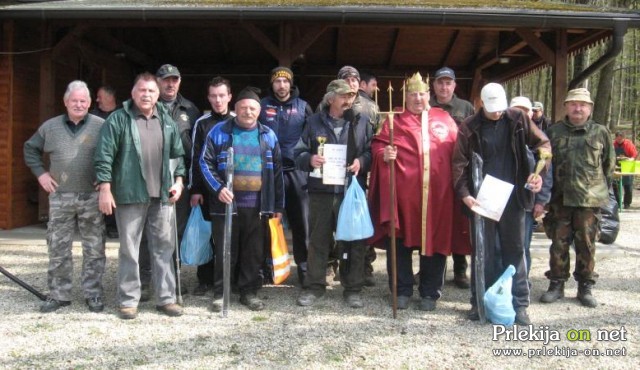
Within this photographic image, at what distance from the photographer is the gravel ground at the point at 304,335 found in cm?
334

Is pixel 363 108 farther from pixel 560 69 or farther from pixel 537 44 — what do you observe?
pixel 560 69

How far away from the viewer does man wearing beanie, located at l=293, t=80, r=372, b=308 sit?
14.7 feet

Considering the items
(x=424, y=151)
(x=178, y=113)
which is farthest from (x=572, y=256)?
(x=178, y=113)

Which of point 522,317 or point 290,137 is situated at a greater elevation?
point 290,137

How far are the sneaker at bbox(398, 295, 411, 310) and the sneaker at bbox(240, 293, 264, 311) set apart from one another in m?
1.18

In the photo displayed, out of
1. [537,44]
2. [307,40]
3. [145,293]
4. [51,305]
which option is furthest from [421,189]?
[537,44]

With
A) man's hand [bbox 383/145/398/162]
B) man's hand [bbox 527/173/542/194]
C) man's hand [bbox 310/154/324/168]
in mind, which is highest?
man's hand [bbox 383/145/398/162]

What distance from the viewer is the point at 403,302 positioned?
4.41 meters

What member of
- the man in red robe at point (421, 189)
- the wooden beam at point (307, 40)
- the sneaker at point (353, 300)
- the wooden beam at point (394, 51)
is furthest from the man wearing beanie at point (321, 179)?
the wooden beam at point (394, 51)

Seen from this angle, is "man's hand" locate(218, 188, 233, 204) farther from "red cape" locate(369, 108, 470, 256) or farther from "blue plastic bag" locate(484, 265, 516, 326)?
"blue plastic bag" locate(484, 265, 516, 326)

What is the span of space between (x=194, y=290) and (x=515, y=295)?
9.47 ft

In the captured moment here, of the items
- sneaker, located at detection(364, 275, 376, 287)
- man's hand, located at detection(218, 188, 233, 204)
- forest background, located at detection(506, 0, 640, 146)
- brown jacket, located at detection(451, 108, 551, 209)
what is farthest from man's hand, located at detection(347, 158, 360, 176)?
forest background, located at detection(506, 0, 640, 146)

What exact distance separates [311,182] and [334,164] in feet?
0.92

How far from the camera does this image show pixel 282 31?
24.7 feet
